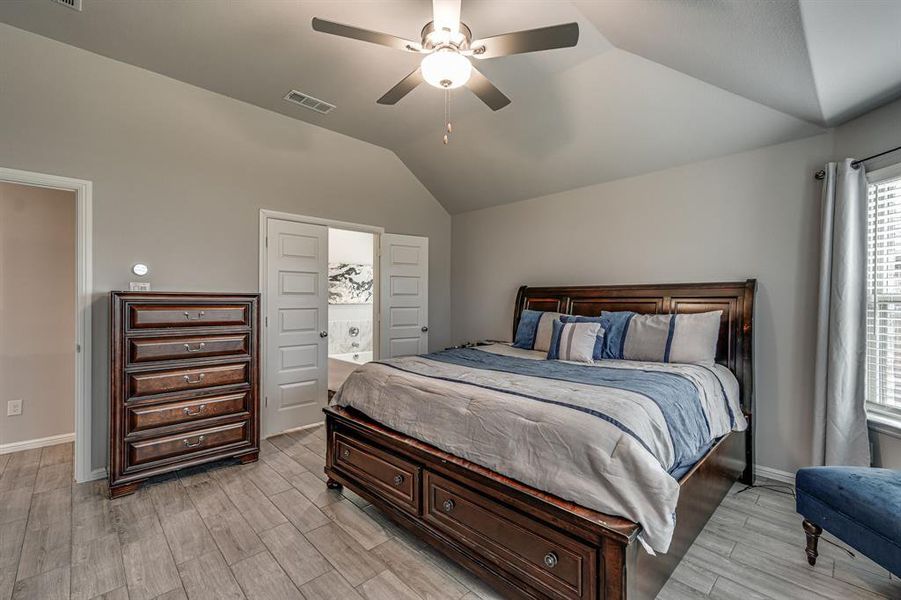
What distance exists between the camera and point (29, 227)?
3.55m

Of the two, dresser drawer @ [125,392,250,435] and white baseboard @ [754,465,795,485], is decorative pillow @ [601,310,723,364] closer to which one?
white baseboard @ [754,465,795,485]

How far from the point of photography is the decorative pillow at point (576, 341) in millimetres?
3169

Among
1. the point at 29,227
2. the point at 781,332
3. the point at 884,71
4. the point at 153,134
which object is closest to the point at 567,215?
the point at 781,332

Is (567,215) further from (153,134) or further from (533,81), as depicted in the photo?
(153,134)

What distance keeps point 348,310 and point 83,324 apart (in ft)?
16.2

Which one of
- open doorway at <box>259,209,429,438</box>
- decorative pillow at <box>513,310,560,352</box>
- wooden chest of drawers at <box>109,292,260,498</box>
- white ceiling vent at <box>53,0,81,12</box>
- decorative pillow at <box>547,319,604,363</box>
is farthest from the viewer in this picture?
open doorway at <box>259,209,429,438</box>

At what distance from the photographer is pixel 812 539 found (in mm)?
2012

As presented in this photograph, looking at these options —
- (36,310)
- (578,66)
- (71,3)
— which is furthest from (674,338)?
(36,310)

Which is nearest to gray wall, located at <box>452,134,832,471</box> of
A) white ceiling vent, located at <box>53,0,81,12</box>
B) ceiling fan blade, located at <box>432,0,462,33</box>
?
ceiling fan blade, located at <box>432,0,462,33</box>

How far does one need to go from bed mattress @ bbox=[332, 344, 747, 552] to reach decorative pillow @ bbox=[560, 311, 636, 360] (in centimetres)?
43

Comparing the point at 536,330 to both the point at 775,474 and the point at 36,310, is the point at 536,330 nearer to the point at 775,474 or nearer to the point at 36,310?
the point at 775,474

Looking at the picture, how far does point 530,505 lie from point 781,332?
2610 millimetres

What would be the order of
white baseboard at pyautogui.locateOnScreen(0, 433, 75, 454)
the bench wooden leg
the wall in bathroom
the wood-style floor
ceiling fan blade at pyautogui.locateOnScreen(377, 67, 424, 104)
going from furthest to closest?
1. the wall in bathroom
2. white baseboard at pyautogui.locateOnScreen(0, 433, 75, 454)
3. ceiling fan blade at pyautogui.locateOnScreen(377, 67, 424, 104)
4. the bench wooden leg
5. the wood-style floor

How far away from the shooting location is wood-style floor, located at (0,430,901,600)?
187 centimetres
